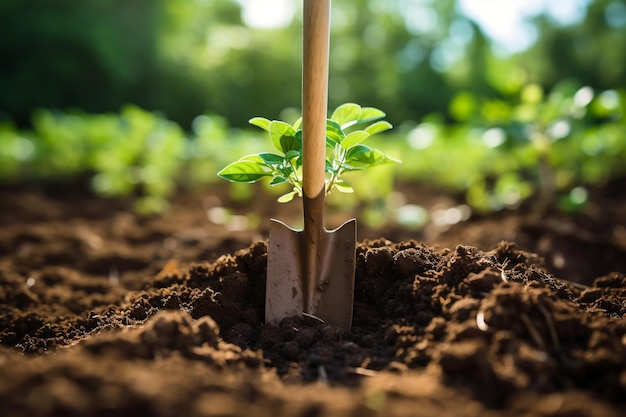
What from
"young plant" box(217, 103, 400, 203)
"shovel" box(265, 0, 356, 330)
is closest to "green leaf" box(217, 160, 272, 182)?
"young plant" box(217, 103, 400, 203)

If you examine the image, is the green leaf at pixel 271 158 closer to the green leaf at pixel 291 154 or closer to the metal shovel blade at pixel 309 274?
the green leaf at pixel 291 154

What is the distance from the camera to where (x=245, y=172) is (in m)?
1.71

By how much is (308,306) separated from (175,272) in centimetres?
56

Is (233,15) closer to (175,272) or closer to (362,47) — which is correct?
(362,47)

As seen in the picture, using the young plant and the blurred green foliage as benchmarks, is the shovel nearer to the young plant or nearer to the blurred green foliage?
the young plant

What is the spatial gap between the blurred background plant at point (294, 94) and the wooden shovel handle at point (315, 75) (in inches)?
87.3

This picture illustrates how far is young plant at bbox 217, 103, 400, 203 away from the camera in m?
1.70

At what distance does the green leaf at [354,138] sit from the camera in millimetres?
1709

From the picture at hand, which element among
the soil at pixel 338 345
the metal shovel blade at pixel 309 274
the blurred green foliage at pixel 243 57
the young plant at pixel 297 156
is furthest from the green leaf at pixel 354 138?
the blurred green foliage at pixel 243 57

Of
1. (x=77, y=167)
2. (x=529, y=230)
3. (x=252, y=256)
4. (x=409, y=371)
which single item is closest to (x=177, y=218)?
(x=77, y=167)

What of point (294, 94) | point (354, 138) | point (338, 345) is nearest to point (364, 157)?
point (354, 138)

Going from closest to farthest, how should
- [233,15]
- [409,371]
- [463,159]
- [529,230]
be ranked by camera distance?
[409,371] < [529,230] < [463,159] < [233,15]

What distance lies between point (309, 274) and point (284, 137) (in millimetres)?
402

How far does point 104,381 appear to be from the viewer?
97 cm
